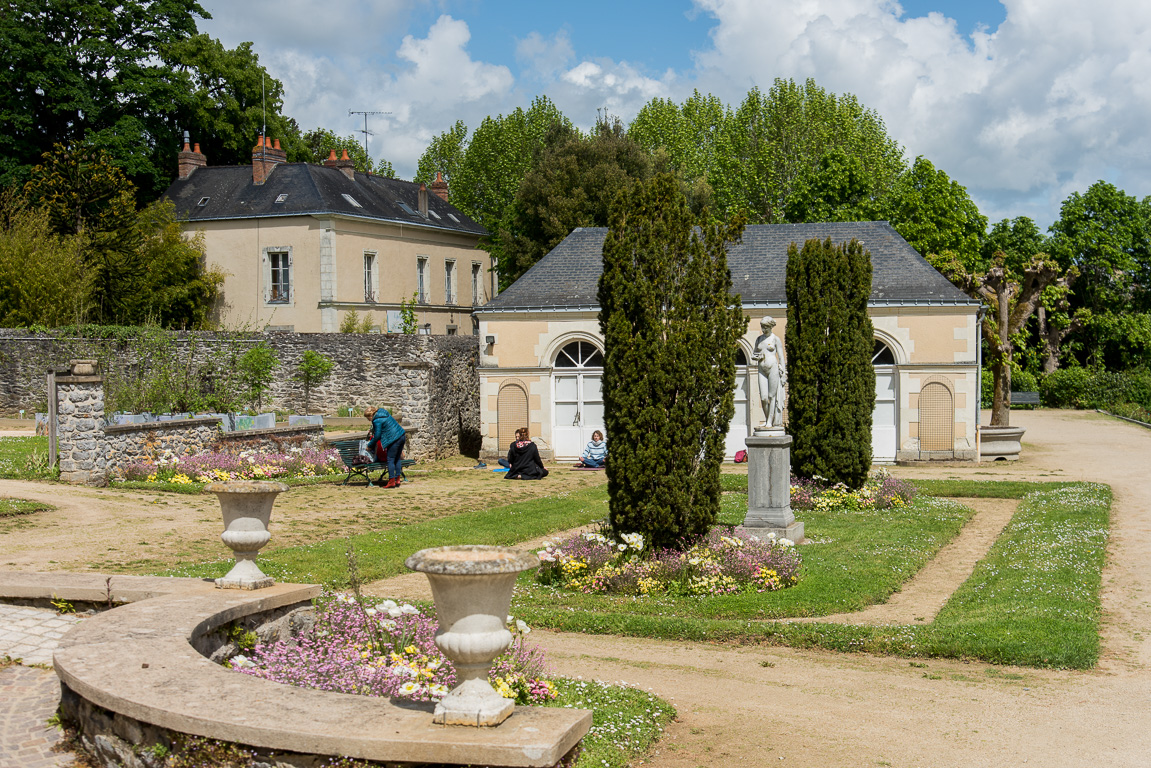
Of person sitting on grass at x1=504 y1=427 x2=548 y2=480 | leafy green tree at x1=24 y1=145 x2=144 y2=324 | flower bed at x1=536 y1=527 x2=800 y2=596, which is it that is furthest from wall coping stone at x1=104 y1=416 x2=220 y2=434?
leafy green tree at x1=24 y1=145 x2=144 y2=324

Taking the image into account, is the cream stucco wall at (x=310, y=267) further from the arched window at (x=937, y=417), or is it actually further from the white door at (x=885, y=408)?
the arched window at (x=937, y=417)

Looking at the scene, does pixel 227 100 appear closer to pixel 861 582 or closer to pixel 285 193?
pixel 285 193

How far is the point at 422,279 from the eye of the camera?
38.9 m

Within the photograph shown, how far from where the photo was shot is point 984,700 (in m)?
6.57

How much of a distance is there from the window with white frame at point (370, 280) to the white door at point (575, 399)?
45.5 ft

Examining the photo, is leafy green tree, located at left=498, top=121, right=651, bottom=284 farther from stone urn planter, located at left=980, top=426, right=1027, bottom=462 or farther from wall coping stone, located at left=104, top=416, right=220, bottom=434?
wall coping stone, located at left=104, top=416, right=220, bottom=434

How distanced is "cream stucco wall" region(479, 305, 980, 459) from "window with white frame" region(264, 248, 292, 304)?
13274 mm

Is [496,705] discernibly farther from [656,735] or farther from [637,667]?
[637,667]

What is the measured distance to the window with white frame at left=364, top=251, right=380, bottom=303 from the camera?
3569 cm

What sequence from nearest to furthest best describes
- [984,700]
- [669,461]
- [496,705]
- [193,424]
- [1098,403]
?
[496,705] < [984,700] < [669,461] < [193,424] < [1098,403]

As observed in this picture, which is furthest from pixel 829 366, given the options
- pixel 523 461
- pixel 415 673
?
pixel 415 673

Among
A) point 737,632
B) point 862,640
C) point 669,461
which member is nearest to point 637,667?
point 737,632

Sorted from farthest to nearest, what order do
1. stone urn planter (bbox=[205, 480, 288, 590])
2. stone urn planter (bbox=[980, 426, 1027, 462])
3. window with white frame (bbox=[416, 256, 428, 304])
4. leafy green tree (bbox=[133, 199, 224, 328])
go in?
1. window with white frame (bbox=[416, 256, 428, 304])
2. leafy green tree (bbox=[133, 199, 224, 328])
3. stone urn planter (bbox=[980, 426, 1027, 462])
4. stone urn planter (bbox=[205, 480, 288, 590])

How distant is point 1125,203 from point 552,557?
45.7 metres
